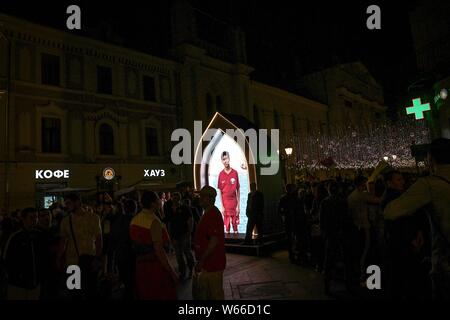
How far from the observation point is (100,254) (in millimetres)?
5625

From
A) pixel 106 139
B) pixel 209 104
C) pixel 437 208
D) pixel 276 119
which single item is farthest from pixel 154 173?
pixel 437 208

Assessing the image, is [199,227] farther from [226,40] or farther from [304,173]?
[304,173]

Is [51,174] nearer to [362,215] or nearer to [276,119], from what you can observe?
[362,215]

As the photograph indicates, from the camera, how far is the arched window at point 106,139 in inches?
766

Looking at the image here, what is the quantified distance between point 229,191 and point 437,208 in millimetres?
8058

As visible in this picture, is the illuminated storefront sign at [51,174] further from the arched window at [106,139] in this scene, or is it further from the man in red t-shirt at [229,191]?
the man in red t-shirt at [229,191]

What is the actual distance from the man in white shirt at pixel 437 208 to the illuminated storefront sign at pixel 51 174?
56.5 ft

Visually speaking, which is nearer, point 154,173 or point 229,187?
point 229,187

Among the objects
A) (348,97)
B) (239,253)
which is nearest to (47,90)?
(239,253)

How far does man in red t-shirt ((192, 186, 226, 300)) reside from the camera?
392 cm

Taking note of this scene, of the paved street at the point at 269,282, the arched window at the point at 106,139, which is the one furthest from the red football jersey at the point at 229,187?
the arched window at the point at 106,139

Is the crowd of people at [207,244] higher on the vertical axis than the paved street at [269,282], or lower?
higher

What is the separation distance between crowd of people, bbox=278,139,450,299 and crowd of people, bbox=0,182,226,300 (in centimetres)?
194

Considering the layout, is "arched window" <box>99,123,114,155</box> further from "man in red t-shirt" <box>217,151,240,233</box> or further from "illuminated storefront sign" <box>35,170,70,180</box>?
"man in red t-shirt" <box>217,151,240,233</box>
